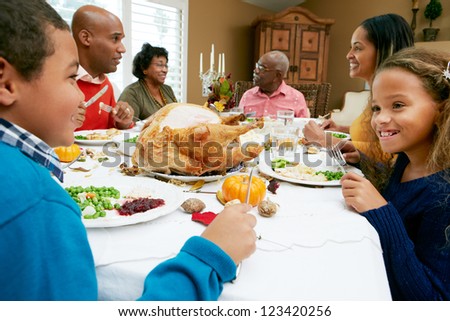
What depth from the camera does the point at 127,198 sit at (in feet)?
2.97

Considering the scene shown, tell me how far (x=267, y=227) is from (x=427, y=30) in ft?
18.5

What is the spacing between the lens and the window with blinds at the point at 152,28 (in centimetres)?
383

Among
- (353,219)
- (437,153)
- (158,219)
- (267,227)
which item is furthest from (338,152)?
(158,219)

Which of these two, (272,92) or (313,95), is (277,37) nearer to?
(313,95)

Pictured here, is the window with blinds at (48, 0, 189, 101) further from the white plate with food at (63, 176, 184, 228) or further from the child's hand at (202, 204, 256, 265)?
the child's hand at (202, 204, 256, 265)

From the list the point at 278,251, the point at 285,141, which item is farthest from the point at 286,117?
the point at 278,251

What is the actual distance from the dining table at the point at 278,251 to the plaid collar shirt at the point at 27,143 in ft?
0.55

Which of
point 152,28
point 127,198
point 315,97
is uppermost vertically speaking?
point 152,28

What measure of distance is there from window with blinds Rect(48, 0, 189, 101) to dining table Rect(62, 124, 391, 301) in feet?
10.9

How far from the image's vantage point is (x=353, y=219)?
33.1 inches

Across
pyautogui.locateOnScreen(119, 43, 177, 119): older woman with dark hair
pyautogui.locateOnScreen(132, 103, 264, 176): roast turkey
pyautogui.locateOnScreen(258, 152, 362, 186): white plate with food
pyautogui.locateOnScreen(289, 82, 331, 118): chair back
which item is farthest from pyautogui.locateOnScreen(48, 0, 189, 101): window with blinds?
pyautogui.locateOnScreen(258, 152, 362, 186): white plate with food

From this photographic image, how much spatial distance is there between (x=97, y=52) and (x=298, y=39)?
3.58 m

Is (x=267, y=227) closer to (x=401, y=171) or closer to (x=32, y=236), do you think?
(x=32, y=236)

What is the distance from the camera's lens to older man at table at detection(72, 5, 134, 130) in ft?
7.77
